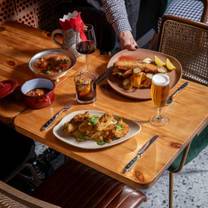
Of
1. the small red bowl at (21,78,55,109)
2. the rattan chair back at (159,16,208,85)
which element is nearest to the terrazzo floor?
the rattan chair back at (159,16,208,85)

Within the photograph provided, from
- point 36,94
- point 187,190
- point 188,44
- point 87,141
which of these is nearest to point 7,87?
point 36,94

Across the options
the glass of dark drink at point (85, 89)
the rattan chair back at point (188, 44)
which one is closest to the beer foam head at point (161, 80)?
the glass of dark drink at point (85, 89)

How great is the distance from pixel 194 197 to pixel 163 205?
163 millimetres

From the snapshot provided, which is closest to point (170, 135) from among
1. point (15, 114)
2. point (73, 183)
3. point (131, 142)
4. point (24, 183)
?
point (131, 142)

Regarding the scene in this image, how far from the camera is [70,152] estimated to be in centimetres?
130

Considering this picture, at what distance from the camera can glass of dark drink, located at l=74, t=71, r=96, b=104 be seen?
4.72 feet

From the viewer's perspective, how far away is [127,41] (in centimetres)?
181

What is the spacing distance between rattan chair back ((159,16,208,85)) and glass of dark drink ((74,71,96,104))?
56cm

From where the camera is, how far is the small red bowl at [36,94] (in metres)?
1.44

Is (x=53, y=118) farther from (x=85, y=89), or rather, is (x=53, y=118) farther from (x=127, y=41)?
(x=127, y=41)

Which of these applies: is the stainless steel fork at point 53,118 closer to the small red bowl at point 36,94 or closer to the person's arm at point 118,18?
the small red bowl at point 36,94

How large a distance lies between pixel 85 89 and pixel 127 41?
0.46 meters

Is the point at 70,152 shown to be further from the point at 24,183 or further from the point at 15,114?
the point at 24,183

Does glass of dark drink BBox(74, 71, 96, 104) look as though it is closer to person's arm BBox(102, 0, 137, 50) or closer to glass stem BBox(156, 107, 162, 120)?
glass stem BBox(156, 107, 162, 120)
